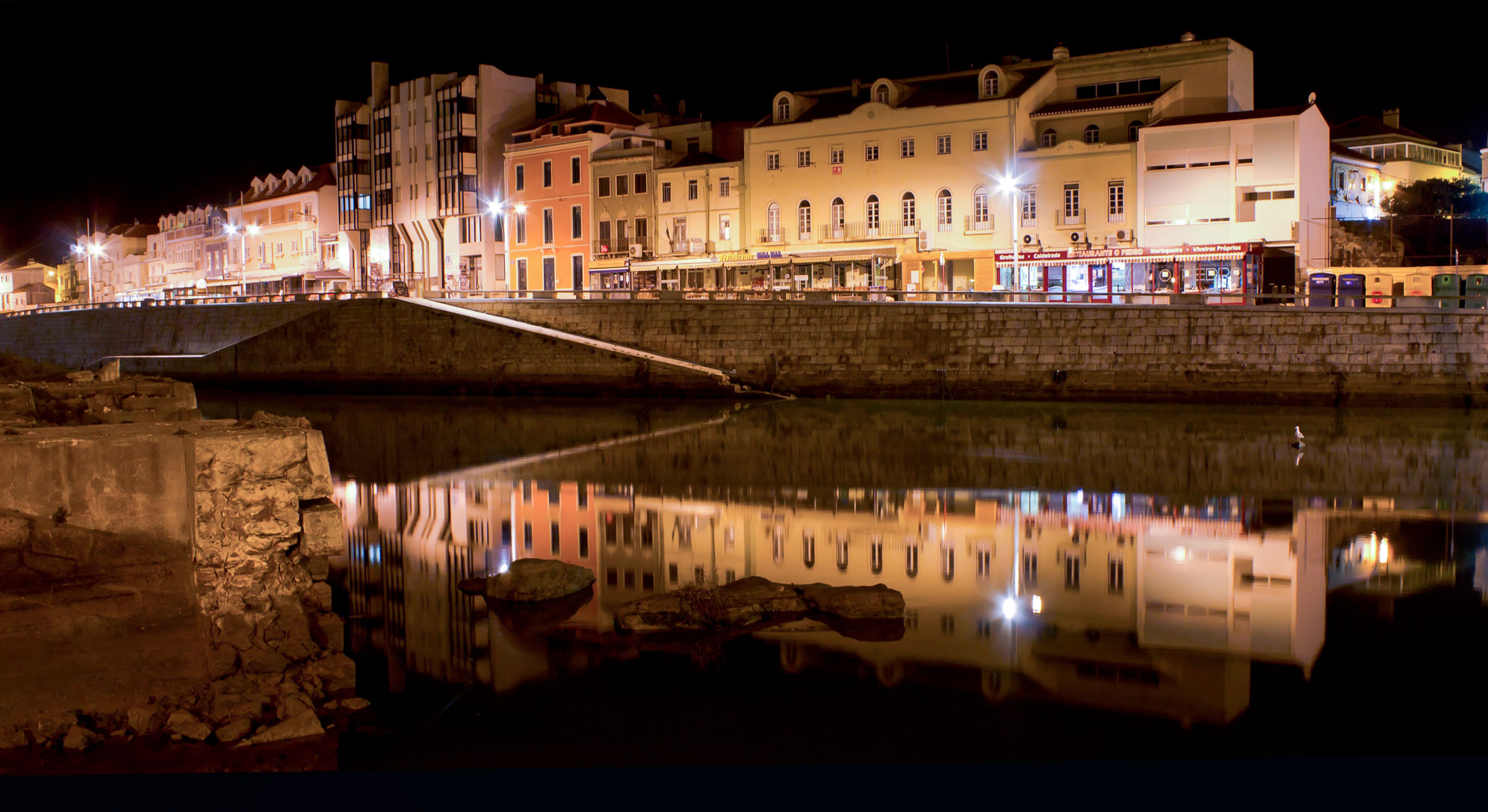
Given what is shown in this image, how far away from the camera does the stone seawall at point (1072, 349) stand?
1137 inches

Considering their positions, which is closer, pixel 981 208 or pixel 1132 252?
pixel 1132 252

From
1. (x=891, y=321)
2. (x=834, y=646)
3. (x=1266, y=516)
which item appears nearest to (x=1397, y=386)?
(x=891, y=321)

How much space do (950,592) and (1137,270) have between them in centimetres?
2996

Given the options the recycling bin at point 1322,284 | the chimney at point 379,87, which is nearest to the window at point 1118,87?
the recycling bin at point 1322,284

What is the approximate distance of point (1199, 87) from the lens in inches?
1523

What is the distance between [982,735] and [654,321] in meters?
30.3

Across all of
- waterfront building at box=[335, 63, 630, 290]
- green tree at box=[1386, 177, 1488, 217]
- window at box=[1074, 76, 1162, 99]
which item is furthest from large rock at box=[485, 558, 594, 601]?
green tree at box=[1386, 177, 1488, 217]

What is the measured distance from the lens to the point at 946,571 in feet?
41.6

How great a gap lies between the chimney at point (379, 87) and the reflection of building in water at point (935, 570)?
4541cm

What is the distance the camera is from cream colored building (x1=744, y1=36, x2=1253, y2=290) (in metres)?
39.1

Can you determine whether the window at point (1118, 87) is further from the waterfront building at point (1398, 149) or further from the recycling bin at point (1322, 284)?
the waterfront building at point (1398, 149)

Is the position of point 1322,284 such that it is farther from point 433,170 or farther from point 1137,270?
point 433,170

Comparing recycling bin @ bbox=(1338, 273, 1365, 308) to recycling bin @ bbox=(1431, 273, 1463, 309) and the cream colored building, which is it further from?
the cream colored building

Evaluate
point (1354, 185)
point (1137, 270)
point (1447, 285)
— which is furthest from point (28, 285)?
point (1447, 285)
